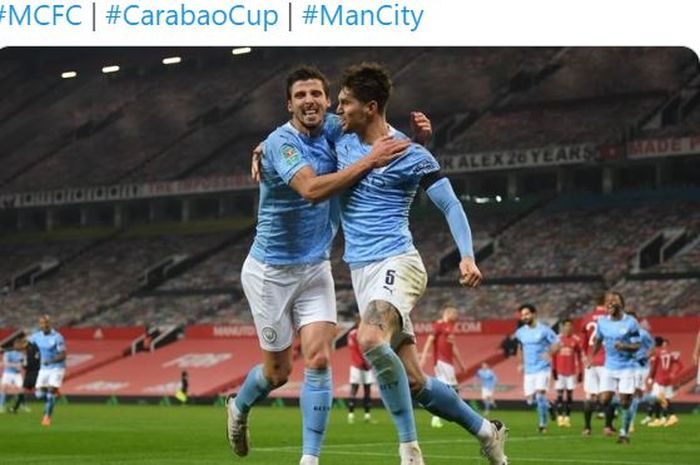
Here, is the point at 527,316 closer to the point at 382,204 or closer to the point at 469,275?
the point at 382,204

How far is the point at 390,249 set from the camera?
→ 10.2 metres

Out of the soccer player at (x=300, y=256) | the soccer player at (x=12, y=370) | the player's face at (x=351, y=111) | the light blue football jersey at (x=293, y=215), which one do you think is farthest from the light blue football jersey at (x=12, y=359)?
the player's face at (x=351, y=111)

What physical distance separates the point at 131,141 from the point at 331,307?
56.9 meters

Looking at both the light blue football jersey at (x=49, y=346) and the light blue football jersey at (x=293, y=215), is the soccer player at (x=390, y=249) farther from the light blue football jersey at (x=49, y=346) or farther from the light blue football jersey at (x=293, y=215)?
the light blue football jersey at (x=49, y=346)

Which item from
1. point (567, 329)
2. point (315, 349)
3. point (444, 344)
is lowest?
point (315, 349)

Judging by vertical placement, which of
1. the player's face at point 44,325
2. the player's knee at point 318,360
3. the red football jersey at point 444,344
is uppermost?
the player's face at point 44,325

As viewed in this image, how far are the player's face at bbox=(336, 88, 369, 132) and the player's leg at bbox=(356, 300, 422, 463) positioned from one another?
1215 mm

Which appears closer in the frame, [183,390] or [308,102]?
[308,102]

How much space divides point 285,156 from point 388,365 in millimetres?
1562

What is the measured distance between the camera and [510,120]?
182 ft

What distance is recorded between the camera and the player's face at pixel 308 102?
10438 millimetres

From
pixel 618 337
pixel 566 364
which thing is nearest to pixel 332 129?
pixel 618 337

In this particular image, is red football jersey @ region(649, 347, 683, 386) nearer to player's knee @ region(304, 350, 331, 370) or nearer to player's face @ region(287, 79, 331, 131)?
player's knee @ region(304, 350, 331, 370)

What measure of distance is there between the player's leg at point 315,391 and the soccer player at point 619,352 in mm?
10809
